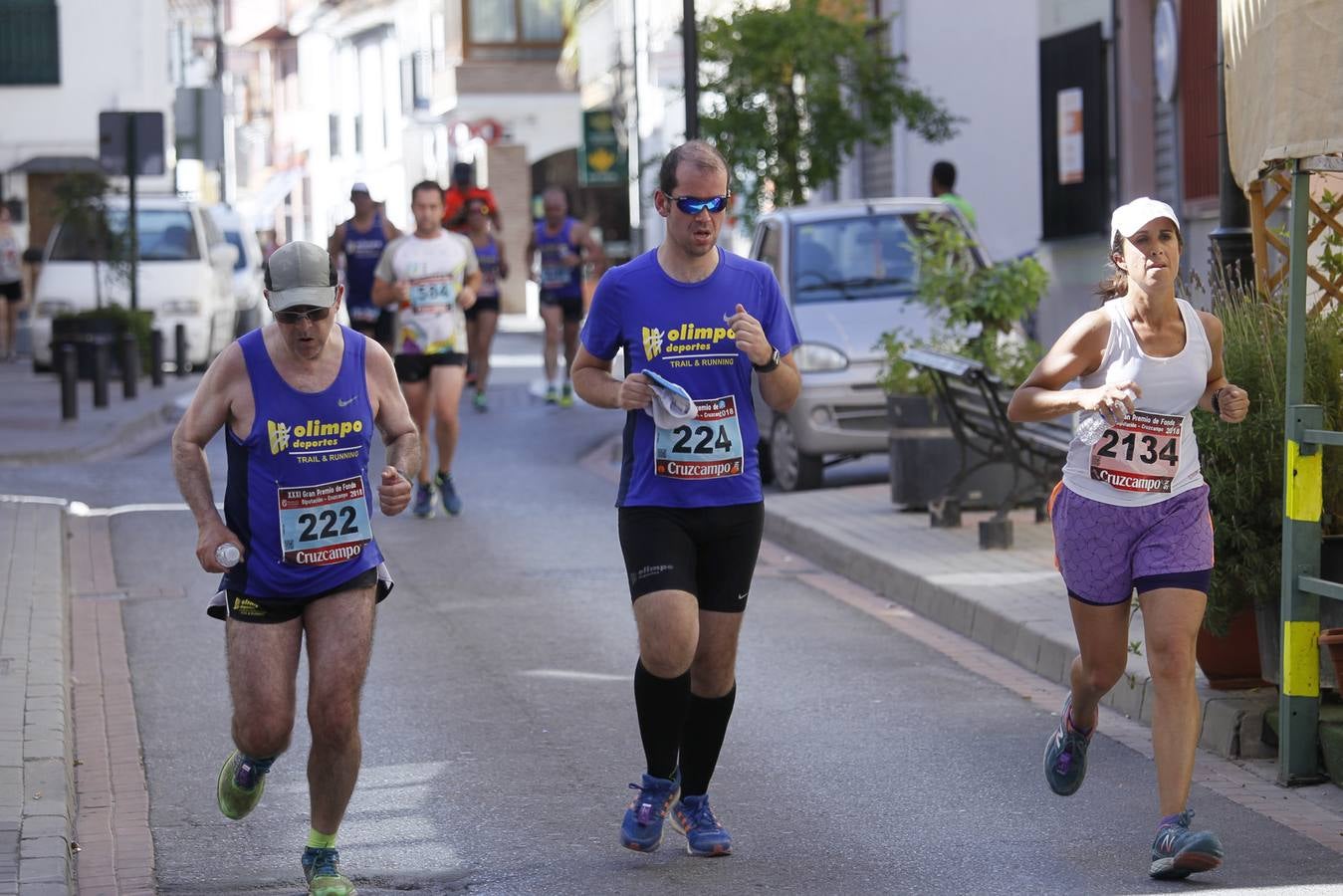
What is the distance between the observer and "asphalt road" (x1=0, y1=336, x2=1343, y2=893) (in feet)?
21.2

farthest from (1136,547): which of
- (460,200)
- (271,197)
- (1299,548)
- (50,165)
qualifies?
(271,197)

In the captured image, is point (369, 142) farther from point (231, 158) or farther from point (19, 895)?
point (19, 895)

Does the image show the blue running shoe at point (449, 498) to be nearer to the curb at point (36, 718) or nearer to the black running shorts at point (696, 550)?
the curb at point (36, 718)

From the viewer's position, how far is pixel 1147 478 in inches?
251

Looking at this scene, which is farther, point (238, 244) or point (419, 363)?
point (238, 244)

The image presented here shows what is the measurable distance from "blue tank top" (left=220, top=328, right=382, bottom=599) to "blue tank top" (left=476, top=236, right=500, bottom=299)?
50.9ft

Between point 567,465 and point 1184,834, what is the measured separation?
1192 cm

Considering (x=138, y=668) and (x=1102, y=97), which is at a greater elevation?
(x=1102, y=97)

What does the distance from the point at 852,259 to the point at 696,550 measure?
9.86 m

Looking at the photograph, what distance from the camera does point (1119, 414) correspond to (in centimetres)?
621

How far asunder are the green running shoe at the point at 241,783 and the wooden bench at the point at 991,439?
601cm

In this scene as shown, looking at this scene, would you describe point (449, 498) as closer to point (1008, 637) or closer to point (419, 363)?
point (419, 363)

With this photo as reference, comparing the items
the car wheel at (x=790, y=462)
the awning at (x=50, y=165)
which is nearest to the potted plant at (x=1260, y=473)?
the car wheel at (x=790, y=462)

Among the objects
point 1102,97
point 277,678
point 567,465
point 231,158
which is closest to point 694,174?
point 277,678
